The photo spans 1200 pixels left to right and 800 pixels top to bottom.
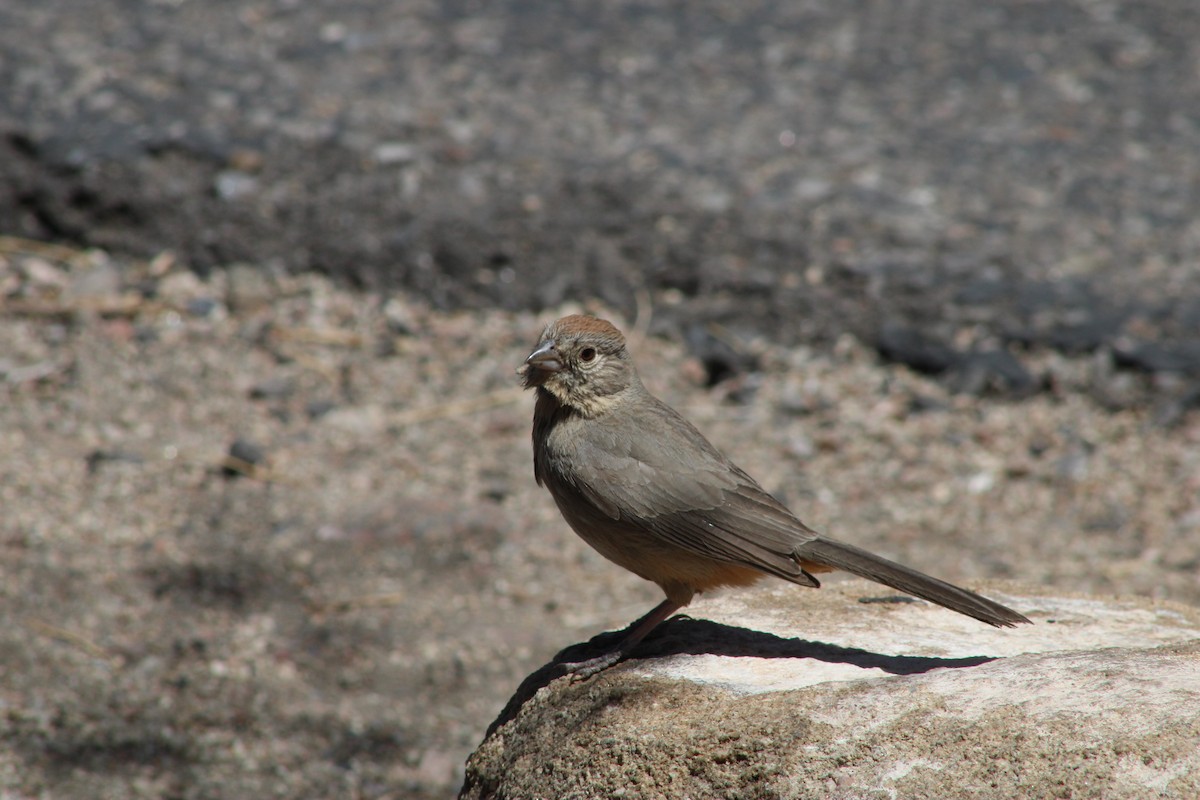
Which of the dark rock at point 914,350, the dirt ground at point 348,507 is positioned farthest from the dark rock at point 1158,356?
the dark rock at point 914,350

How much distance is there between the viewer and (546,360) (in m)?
4.20

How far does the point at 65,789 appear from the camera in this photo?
14.7ft

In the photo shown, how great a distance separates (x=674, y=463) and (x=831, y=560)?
607 millimetres

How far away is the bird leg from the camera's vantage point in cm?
360

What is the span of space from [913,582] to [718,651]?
0.57 meters

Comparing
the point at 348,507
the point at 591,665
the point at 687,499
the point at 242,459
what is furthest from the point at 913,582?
the point at 242,459

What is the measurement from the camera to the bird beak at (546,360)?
13.8ft

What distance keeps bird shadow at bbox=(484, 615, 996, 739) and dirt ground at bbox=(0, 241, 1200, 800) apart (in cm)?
117

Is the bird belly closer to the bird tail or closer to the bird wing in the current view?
the bird wing

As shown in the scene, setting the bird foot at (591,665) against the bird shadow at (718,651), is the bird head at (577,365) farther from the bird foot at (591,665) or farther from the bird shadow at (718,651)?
the bird foot at (591,665)

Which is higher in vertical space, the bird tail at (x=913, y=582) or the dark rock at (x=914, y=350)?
the bird tail at (x=913, y=582)

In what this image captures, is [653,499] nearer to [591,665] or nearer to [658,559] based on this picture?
[658,559]

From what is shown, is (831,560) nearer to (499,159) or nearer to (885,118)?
(499,159)

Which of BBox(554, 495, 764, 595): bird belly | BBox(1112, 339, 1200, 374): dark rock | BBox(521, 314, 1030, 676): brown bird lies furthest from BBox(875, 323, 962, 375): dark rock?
BBox(554, 495, 764, 595): bird belly
